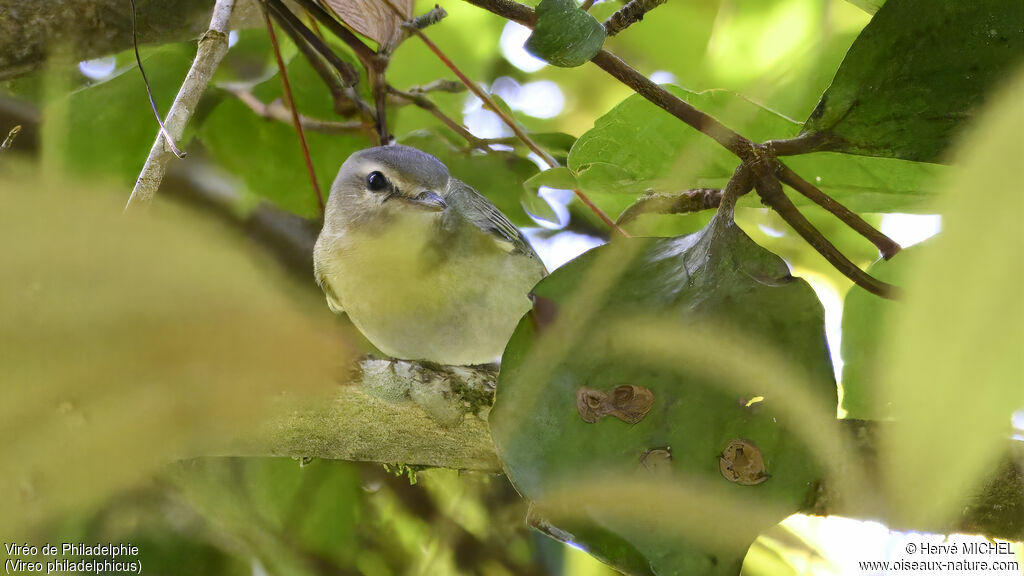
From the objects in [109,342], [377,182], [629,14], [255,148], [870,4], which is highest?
[870,4]

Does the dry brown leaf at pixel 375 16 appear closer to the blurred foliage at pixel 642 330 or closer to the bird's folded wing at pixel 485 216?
the blurred foliage at pixel 642 330

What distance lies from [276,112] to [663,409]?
46.3 inches

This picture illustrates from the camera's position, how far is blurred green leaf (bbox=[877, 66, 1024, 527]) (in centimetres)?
30

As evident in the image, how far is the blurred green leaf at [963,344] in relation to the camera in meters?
0.30

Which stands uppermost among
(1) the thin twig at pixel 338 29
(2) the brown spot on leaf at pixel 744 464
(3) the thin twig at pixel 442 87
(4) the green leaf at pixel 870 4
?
(4) the green leaf at pixel 870 4

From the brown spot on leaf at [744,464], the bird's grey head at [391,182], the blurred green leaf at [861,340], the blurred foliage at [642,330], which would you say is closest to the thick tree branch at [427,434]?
the blurred foliage at [642,330]

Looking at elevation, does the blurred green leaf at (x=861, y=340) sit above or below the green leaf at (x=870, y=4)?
below

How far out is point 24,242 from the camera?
2.36 ft

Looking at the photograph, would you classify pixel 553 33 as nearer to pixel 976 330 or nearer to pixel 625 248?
pixel 625 248

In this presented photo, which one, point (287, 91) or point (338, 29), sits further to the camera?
point (287, 91)

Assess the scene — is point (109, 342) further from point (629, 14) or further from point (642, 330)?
point (629, 14)

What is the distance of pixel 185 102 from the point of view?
3.28 feet

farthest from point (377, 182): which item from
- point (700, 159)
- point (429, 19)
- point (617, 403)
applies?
point (617, 403)

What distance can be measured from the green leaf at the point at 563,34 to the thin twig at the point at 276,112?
3.01ft
